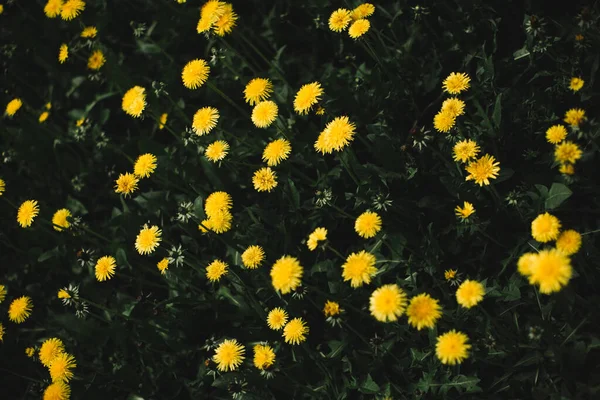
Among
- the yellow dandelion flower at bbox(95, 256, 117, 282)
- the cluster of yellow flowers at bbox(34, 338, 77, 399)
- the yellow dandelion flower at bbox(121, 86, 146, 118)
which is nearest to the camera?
the cluster of yellow flowers at bbox(34, 338, 77, 399)

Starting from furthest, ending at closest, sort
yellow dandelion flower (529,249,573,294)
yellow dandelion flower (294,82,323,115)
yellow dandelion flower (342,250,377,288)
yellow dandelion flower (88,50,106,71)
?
yellow dandelion flower (88,50,106,71) → yellow dandelion flower (294,82,323,115) → yellow dandelion flower (342,250,377,288) → yellow dandelion flower (529,249,573,294)

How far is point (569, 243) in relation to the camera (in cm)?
232

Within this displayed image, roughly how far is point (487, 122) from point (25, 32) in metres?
4.03

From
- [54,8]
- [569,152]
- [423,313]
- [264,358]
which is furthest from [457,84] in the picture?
[54,8]

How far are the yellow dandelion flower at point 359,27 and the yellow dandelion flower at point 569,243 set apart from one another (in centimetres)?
156

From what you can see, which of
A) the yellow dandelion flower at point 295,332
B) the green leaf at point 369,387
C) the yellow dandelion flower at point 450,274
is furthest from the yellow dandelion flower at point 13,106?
the yellow dandelion flower at point 450,274

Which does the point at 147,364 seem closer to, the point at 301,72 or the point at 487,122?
the point at 301,72

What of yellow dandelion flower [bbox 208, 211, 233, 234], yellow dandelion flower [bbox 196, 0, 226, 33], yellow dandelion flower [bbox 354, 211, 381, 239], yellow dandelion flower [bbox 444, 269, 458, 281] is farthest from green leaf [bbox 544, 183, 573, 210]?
yellow dandelion flower [bbox 196, 0, 226, 33]

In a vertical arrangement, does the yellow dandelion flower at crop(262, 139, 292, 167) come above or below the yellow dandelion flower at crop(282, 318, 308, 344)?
above

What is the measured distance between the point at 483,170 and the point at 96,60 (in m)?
3.15

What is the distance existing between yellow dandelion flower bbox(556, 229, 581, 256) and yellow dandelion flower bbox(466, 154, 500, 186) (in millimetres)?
472

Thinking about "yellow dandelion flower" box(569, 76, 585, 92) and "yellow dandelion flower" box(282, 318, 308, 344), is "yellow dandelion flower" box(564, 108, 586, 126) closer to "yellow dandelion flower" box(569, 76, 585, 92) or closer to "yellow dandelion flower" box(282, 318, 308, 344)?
"yellow dandelion flower" box(569, 76, 585, 92)

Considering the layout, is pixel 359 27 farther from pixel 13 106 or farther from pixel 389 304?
pixel 13 106

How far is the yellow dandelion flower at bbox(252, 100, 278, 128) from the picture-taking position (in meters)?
3.16
